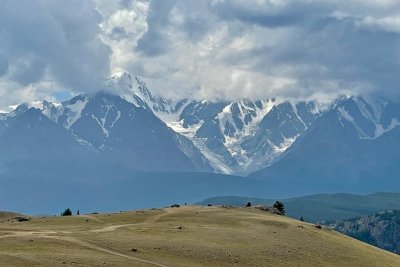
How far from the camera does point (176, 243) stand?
347ft

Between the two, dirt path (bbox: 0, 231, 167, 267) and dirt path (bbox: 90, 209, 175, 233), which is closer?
dirt path (bbox: 0, 231, 167, 267)

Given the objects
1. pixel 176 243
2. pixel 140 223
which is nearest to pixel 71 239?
pixel 176 243

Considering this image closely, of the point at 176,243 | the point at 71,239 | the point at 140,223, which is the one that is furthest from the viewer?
the point at 140,223

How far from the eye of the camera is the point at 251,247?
4323 inches

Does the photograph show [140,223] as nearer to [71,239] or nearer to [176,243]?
[176,243]

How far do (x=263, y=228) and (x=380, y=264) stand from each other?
2066cm

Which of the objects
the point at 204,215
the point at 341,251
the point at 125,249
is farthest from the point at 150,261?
the point at 204,215

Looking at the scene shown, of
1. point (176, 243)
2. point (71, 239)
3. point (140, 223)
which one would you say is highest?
point (140, 223)

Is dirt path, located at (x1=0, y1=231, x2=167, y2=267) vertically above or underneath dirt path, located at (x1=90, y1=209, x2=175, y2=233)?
underneath

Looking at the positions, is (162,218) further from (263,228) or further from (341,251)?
(341,251)

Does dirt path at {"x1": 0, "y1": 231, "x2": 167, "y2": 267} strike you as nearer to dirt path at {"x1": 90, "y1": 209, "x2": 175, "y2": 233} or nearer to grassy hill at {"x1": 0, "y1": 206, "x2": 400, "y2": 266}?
grassy hill at {"x1": 0, "y1": 206, "x2": 400, "y2": 266}

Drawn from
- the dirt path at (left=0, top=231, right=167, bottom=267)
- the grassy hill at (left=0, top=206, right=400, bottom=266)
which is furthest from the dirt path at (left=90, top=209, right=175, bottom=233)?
the dirt path at (left=0, top=231, right=167, bottom=267)

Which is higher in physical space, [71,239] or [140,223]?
[140,223]

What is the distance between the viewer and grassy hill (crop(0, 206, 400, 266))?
91125 millimetres
